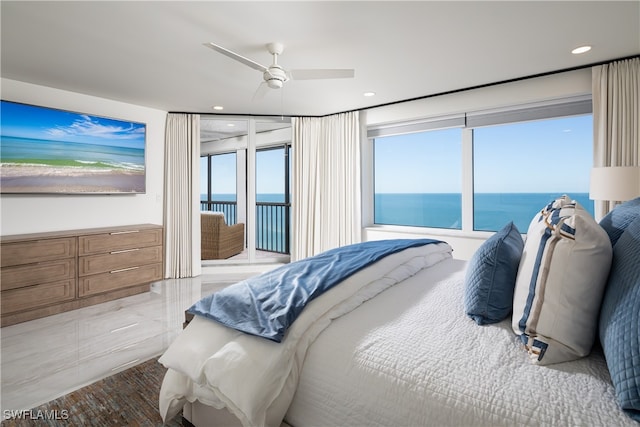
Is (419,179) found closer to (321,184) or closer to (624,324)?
(321,184)

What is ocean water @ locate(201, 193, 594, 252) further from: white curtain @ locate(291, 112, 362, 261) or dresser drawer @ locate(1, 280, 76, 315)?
dresser drawer @ locate(1, 280, 76, 315)

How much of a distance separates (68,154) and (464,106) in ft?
14.7

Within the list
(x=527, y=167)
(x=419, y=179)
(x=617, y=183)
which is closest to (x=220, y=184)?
(x=419, y=179)

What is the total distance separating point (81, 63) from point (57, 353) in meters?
2.46

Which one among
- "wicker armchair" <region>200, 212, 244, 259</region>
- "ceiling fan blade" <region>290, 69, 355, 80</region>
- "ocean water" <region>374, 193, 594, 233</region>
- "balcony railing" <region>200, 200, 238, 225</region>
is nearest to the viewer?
"ceiling fan blade" <region>290, 69, 355, 80</region>

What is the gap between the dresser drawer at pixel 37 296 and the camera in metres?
2.88

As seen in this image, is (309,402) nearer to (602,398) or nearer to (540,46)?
(602,398)

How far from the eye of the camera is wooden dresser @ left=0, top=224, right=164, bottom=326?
2.92 meters

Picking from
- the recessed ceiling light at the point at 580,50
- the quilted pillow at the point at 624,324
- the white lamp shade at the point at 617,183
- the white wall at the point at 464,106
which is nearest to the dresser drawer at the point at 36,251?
the white wall at the point at 464,106

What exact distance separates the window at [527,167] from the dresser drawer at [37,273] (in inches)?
177

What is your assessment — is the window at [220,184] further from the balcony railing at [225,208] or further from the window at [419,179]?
the window at [419,179]

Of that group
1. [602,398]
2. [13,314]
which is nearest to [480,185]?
[602,398]

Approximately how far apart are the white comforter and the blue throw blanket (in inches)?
1.5

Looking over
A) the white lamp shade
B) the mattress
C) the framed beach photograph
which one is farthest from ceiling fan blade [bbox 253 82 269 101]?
the white lamp shade
